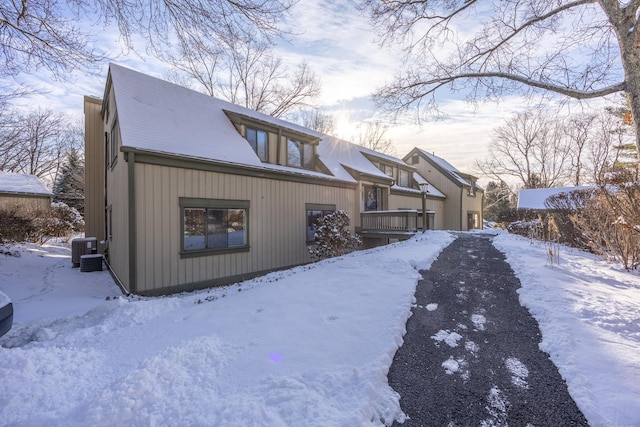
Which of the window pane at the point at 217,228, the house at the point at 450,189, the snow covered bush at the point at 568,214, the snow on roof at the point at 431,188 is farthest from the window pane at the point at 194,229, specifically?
the house at the point at 450,189

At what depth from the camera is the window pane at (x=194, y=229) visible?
7.61m

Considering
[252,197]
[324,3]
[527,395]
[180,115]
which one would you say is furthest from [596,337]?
[180,115]

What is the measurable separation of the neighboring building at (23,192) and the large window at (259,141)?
15.0 m

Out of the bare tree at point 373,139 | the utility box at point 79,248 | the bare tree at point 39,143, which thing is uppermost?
the bare tree at point 373,139

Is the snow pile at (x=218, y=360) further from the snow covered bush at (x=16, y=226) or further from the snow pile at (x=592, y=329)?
the snow covered bush at (x=16, y=226)

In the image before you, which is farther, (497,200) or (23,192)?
(497,200)

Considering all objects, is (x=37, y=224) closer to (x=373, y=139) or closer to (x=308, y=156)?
(x=308, y=156)

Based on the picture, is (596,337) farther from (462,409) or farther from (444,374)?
(462,409)

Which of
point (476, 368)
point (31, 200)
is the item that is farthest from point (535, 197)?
point (31, 200)

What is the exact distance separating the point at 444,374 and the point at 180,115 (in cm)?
977

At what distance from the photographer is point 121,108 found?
7.76m

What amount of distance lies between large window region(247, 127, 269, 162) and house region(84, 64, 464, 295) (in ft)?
0.13

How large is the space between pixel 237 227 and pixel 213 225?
79 centimetres

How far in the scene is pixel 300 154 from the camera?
1225cm
